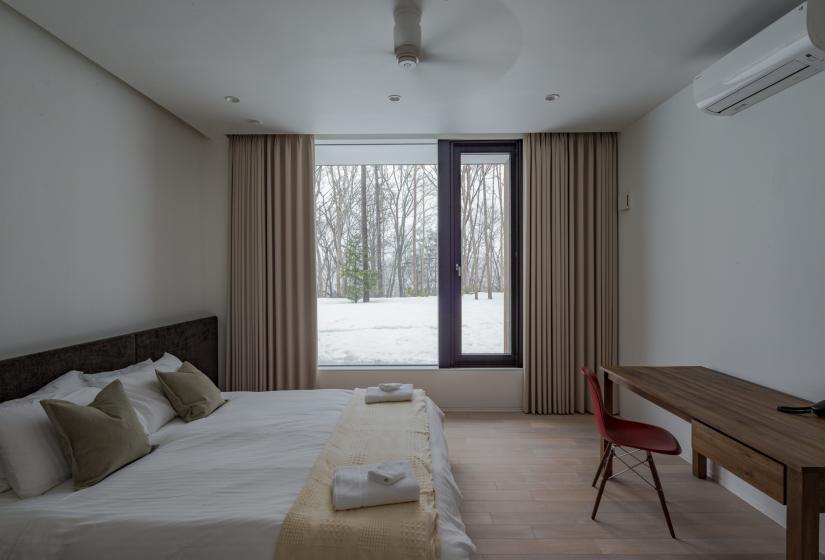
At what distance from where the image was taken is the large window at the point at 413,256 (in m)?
4.05

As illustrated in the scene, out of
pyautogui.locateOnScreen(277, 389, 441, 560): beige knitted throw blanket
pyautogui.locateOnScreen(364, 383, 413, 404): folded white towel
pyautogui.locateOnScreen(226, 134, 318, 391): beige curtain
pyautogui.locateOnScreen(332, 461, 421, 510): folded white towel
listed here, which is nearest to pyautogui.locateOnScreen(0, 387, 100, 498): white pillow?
pyautogui.locateOnScreen(277, 389, 441, 560): beige knitted throw blanket

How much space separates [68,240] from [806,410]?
3873 millimetres

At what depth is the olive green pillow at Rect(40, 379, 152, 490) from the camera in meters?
1.74

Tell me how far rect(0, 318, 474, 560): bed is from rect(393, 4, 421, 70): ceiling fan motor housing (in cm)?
203

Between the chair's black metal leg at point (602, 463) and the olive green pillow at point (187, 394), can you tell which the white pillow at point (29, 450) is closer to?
the olive green pillow at point (187, 394)

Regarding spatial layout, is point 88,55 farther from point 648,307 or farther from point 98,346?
point 648,307

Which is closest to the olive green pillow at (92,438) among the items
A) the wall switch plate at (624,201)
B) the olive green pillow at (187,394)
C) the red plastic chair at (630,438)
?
the olive green pillow at (187,394)

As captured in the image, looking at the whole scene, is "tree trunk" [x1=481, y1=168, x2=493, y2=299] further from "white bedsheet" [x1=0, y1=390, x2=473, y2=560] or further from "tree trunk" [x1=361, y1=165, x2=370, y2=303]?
"white bedsheet" [x1=0, y1=390, x2=473, y2=560]

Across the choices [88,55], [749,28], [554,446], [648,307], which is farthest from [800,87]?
[88,55]

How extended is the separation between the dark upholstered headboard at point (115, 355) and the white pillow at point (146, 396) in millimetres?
152

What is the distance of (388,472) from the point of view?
1674 millimetres

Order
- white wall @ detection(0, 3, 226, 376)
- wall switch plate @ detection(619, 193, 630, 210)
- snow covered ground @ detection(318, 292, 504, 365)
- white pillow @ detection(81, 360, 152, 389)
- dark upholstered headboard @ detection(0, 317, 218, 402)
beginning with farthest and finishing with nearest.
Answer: snow covered ground @ detection(318, 292, 504, 365)
wall switch plate @ detection(619, 193, 630, 210)
white pillow @ detection(81, 360, 152, 389)
white wall @ detection(0, 3, 226, 376)
dark upholstered headboard @ detection(0, 317, 218, 402)

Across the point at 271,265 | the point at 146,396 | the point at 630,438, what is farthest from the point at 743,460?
the point at 271,265

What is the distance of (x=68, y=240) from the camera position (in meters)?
2.38
